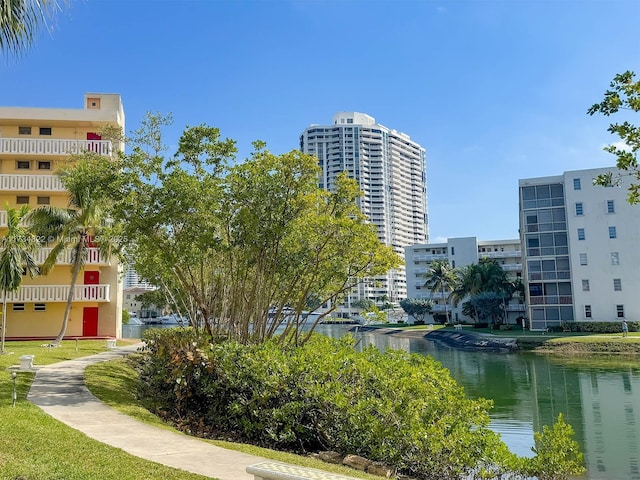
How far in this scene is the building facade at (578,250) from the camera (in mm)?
50781

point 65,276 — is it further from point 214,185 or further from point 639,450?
point 639,450

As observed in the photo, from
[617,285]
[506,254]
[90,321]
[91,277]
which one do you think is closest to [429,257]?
[506,254]

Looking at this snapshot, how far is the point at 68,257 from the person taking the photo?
107ft

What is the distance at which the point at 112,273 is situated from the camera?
34.7 meters

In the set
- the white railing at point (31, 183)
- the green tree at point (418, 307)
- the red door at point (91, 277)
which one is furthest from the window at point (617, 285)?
the white railing at point (31, 183)

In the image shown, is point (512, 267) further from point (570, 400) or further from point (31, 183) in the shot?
point (31, 183)

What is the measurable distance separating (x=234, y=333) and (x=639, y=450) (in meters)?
12.2

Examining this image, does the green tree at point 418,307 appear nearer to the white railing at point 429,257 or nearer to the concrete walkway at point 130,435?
the white railing at point 429,257

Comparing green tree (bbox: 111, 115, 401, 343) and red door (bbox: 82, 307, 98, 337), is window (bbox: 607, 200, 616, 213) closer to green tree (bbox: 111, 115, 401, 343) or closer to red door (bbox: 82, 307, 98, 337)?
green tree (bbox: 111, 115, 401, 343)

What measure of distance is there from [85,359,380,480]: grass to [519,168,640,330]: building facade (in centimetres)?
4521

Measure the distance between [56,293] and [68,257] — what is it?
7.21 ft

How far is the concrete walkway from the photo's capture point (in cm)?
795

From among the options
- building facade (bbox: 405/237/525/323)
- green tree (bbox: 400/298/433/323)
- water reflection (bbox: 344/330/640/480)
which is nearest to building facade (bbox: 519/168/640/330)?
water reflection (bbox: 344/330/640/480)

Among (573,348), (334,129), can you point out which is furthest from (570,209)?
(334,129)
